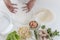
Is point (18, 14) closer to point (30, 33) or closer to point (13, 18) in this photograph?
point (13, 18)

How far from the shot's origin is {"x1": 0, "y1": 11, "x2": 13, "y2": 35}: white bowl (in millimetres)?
933

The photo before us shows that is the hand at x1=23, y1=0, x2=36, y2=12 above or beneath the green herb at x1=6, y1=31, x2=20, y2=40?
above

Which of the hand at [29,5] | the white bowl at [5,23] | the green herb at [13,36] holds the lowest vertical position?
the green herb at [13,36]

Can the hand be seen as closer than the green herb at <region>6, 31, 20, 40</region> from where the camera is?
No

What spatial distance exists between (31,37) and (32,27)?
0.06 meters

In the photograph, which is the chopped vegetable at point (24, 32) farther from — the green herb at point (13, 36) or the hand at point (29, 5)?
the hand at point (29, 5)

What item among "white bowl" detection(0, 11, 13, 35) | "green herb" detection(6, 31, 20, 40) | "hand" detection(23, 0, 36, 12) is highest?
"hand" detection(23, 0, 36, 12)

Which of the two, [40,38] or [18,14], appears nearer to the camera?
[40,38]

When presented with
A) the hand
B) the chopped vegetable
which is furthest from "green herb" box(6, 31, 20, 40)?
the hand

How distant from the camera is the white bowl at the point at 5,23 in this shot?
3.06 ft

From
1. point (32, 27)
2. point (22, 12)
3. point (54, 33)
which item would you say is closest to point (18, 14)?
point (22, 12)

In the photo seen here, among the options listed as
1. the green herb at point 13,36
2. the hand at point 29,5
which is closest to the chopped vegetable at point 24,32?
the green herb at point 13,36

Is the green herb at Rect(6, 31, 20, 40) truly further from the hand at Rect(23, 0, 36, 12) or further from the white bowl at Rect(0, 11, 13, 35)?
the hand at Rect(23, 0, 36, 12)

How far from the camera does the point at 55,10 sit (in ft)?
3.28
